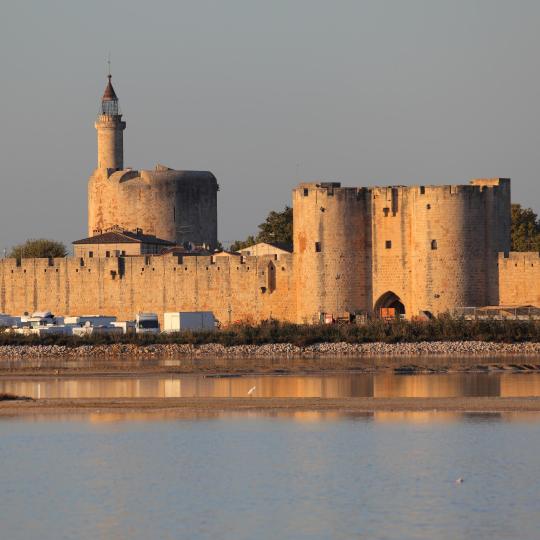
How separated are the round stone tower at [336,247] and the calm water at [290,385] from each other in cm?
1189

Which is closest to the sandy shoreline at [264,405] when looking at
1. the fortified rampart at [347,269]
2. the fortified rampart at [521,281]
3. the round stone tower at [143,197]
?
the fortified rampart at [347,269]

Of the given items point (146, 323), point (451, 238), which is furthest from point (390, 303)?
point (146, 323)

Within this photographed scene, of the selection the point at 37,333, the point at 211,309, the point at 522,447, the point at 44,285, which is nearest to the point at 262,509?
the point at 522,447

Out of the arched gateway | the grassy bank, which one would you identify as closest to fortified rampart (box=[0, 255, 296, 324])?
the arched gateway

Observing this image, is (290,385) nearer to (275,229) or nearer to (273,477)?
(273,477)

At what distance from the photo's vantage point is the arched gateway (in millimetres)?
46094

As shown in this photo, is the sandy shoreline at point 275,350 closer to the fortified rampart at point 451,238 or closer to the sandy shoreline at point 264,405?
the fortified rampart at point 451,238

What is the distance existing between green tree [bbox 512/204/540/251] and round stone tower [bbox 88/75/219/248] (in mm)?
10478

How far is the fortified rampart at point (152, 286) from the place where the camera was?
48.6 m

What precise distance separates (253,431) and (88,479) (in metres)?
4.18

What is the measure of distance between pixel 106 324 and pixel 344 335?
8475mm

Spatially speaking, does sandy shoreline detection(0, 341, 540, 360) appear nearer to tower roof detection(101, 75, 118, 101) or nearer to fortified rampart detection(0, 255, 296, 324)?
fortified rampart detection(0, 255, 296, 324)

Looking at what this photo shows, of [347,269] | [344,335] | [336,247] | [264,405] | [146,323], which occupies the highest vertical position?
[336,247]

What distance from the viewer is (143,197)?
5931 cm
